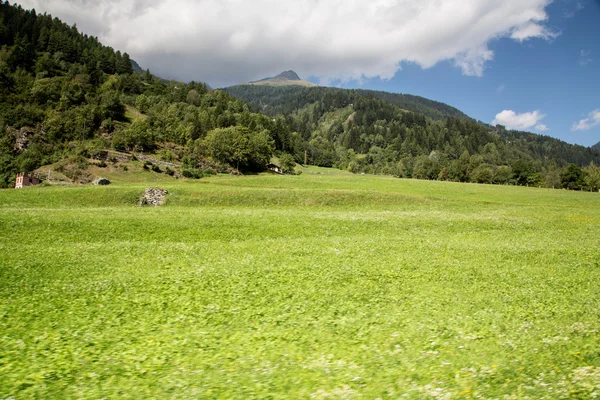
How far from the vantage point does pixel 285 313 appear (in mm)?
15047

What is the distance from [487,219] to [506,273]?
2247 centimetres

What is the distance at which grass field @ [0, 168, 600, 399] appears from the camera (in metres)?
9.91

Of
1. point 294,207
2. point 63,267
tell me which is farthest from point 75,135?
point 63,267

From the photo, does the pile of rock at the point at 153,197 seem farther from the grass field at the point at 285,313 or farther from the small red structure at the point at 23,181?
the small red structure at the point at 23,181

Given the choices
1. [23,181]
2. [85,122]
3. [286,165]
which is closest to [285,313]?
[23,181]

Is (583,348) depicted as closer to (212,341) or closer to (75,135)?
(212,341)

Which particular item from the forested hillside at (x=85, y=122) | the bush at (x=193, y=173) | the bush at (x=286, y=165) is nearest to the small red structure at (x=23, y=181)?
the forested hillside at (x=85, y=122)

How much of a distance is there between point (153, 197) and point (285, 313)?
1674 inches

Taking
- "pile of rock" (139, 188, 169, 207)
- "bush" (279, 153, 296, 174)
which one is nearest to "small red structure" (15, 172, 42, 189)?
"pile of rock" (139, 188, 169, 207)

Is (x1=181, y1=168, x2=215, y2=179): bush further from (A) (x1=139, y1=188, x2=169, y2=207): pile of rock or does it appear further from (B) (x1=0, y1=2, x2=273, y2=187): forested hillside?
(A) (x1=139, y1=188, x2=169, y2=207): pile of rock

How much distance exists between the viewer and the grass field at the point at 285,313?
390 inches

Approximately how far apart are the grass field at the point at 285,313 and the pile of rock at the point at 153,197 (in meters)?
17.3

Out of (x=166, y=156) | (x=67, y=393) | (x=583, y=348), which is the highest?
(x=166, y=156)

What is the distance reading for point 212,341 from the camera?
491 inches
